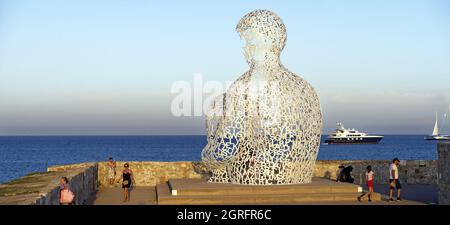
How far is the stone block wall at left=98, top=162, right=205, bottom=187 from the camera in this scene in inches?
960

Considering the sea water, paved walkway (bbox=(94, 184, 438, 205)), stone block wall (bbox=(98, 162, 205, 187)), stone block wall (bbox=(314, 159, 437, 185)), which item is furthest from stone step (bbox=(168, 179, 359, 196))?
the sea water

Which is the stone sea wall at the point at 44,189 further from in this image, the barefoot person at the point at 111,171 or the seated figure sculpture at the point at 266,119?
the seated figure sculpture at the point at 266,119

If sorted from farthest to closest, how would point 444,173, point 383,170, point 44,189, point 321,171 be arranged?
point 383,170 < point 321,171 < point 444,173 < point 44,189

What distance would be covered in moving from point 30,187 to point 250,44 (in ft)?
23.6

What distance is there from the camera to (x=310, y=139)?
19.2 metres

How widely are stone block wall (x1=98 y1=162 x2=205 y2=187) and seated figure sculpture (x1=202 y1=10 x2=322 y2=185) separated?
458cm

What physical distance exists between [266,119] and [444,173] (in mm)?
4620

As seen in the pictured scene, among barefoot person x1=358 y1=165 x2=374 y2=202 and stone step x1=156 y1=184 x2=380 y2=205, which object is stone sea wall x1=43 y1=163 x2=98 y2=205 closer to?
stone step x1=156 y1=184 x2=380 y2=205

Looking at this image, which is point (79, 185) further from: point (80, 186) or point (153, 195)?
point (153, 195)

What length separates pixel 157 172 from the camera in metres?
24.4

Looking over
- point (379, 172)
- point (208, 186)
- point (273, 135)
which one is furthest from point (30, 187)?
point (379, 172)

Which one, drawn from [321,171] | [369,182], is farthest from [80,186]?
[321,171]
